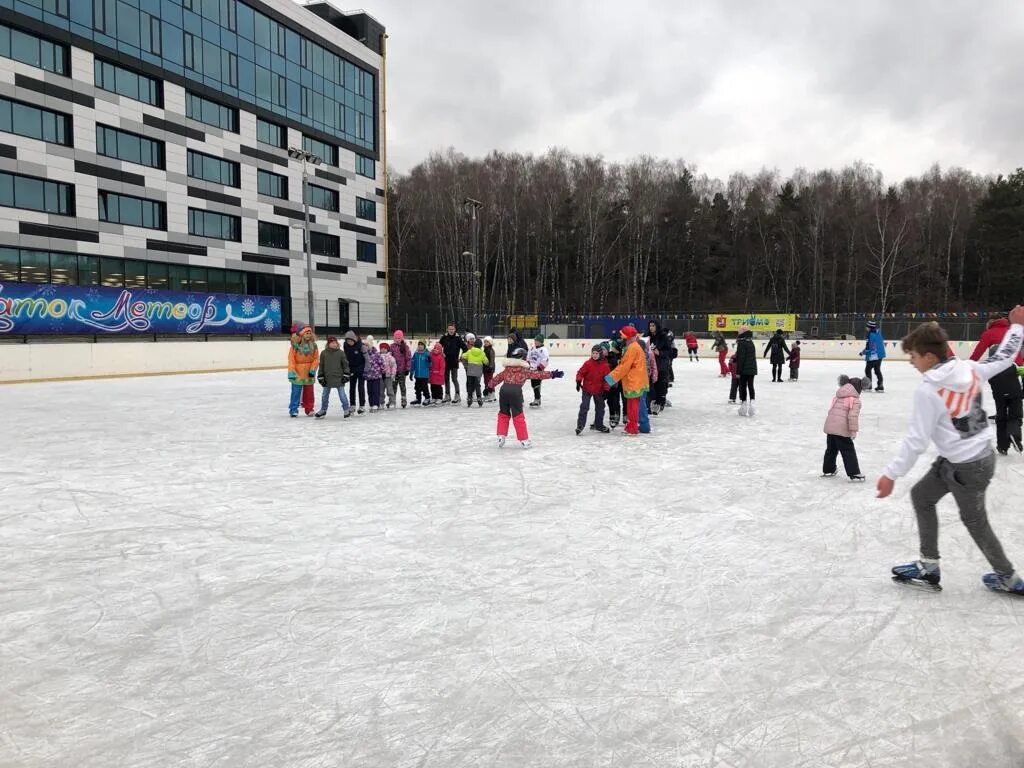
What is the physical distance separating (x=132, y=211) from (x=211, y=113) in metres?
6.70

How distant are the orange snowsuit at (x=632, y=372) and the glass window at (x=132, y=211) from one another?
26.9 meters

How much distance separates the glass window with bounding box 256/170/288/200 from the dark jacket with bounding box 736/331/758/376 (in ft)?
99.8

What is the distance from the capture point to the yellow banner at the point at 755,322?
33.6 meters

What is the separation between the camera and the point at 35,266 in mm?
25984

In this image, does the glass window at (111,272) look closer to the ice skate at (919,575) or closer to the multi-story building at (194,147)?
the multi-story building at (194,147)

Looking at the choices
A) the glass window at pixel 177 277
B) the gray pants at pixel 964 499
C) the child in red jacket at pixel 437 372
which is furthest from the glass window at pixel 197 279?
the gray pants at pixel 964 499

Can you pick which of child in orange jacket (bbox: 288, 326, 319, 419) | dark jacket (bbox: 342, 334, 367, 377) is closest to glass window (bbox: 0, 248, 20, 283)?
child in orange jacket (bbox: 288, 326, 319, 419)

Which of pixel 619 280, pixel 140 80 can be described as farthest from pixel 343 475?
pixel 619 280

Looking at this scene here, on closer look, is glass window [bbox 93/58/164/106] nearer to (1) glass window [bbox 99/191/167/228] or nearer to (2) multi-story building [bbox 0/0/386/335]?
(2) multi-story building [bbox 0/0/386/335]

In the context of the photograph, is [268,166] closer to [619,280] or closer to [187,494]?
[619,280]

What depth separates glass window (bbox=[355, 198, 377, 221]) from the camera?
41.8m

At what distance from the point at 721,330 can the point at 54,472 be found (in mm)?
32900

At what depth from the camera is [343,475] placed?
657 centimetres

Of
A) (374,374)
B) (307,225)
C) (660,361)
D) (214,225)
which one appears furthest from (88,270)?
(660,361)
